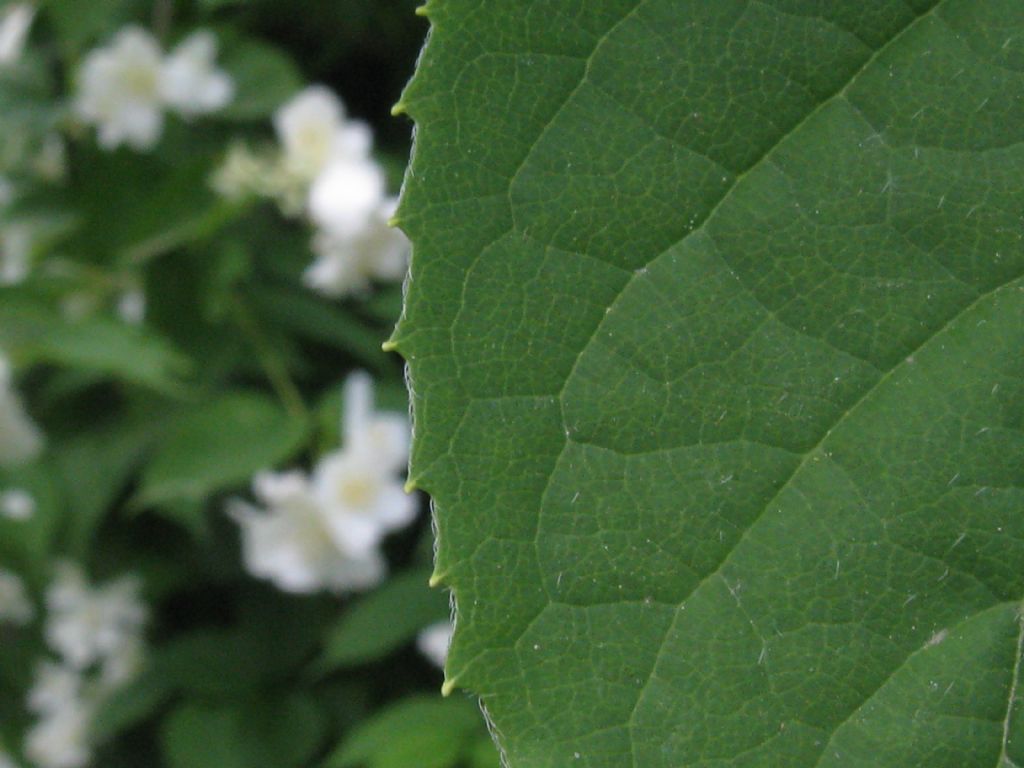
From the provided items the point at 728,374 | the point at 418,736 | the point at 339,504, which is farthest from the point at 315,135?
the point at 728,374

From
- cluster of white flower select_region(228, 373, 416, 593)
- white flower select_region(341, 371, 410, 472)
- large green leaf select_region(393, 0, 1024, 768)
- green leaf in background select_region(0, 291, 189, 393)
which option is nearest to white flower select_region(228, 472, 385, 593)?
cluster of white flower select_region(228, 373, 416, 593)

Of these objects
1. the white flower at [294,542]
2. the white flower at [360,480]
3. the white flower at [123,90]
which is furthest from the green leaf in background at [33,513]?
the white flower at [123,90]

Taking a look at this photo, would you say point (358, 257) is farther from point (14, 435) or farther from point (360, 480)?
point (14, 435)

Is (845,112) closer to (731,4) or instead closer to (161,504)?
(731,4)

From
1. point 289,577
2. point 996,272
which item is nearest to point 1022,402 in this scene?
point 996,272

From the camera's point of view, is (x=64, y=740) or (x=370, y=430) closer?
(x=370, y=430)

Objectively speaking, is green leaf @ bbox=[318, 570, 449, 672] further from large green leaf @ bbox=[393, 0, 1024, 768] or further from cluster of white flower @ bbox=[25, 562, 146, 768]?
large green leaf @ bbox=[393, 0, 1024, 768]
